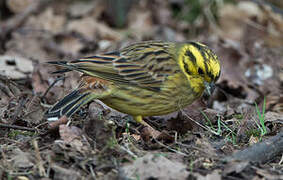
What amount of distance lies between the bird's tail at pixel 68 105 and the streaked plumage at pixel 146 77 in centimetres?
1

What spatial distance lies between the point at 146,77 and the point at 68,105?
1.05 metres

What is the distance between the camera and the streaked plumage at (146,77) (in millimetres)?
4871

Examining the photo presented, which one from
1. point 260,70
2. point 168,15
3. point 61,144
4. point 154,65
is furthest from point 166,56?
point 168,15

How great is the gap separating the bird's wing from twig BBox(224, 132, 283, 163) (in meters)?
1.50

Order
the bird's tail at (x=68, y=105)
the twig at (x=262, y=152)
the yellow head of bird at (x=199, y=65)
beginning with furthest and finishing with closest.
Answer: the yellow head of bird at (x=199, y=65) → the bird's tail at (x=68, y=105) → the twig at (x=262, y=152)

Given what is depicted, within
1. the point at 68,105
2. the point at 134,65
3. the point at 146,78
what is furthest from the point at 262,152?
the point at 68,105

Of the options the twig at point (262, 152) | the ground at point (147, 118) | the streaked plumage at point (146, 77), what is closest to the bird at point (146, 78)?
the streaked plumage at point (146, 77)

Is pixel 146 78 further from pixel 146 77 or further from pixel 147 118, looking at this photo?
pixel 147 118

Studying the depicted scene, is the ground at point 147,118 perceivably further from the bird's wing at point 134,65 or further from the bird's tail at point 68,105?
the bird's wing at point 134,65

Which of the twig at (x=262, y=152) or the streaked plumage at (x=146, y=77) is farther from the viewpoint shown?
the streaked plumage at (x=146, y=77)

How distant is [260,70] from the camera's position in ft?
26.2

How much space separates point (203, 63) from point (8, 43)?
452 centimetres

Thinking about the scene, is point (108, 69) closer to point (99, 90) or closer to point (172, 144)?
point (99, 90)

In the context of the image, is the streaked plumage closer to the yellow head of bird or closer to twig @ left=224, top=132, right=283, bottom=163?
the yellow head of bird
